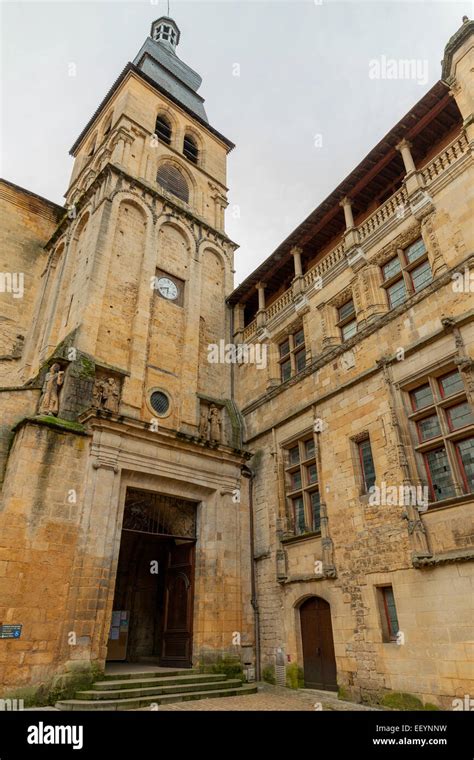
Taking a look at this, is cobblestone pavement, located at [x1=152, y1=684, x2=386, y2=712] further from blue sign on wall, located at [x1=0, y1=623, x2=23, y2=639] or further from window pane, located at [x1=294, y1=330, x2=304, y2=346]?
window pane, located at [x1=294, y1=330, x2=304, y2=346]

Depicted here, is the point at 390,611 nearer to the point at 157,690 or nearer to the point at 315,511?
the point at 315,511

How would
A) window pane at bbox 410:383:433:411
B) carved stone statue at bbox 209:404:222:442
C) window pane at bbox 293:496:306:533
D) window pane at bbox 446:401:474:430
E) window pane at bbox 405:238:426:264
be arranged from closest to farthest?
window pane at bbox 446:401:474:430
window pane at bbox 410:383:433:411
window pane at bbox 405:238:426:264
window pane at bbox 293:496:306:533
carved stone statue at bbox 209:404:222:442

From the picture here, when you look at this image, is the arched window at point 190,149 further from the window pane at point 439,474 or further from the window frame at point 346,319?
the window pane at point 439,474

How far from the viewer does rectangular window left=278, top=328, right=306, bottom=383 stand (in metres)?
13.9

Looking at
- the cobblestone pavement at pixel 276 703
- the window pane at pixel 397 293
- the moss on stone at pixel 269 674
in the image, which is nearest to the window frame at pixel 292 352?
the window pane at pixel 397 293

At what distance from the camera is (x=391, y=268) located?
11375 millimetres

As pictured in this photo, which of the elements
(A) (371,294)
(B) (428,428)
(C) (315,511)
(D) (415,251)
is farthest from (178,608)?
(D) (415,251)

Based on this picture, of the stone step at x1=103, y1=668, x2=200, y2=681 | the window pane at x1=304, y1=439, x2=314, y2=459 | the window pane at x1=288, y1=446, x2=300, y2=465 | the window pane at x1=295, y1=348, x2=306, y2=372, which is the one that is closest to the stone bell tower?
the window pane at x1=295, y1=348, x2=306, y2=372

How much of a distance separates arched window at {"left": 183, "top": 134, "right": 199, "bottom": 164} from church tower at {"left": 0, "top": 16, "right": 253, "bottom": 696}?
184cm

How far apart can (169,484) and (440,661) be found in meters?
7.08

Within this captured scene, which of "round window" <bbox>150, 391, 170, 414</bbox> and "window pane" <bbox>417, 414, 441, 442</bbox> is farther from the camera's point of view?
"round window" <bbox>150, 391, 170, 414</bbox>
